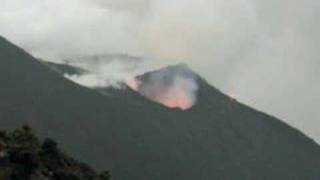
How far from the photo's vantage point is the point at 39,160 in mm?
81438

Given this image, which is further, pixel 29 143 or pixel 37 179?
pixel 29 143

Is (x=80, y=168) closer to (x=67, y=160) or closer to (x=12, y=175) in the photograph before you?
(x=67, y=160)

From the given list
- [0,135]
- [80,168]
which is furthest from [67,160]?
[0,135]

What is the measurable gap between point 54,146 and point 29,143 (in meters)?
4.30

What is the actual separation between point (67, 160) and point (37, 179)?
10.3 m

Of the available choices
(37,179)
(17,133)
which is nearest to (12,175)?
(37,179)

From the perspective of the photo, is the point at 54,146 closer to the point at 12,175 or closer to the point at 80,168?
the point at 80,168

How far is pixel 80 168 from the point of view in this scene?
88250 millimetres

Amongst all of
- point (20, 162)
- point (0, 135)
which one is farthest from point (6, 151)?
point (0, 135)

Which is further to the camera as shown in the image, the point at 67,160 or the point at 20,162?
the point at 67,160

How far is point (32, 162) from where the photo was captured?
79500 mm

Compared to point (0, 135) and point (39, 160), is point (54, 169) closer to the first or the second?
point (39, 160)

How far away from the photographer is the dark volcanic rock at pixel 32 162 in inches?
3110

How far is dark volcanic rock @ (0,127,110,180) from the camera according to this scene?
79000mm
